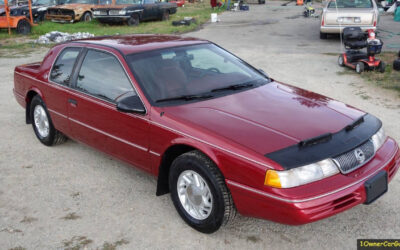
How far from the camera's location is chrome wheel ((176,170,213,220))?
3.52 m

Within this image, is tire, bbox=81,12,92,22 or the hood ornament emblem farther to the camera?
tire, bbox=81,12,92,22

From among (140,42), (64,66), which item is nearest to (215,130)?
(140,42)

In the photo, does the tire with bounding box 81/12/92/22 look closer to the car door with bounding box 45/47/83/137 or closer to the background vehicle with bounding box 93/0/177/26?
the background vehicle with bounding box 93/0/177/26

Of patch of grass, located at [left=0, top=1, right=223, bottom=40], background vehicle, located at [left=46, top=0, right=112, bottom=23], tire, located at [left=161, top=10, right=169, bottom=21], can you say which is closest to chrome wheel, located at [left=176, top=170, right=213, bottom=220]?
patch of grass, located at [left=0, top=1, right=223, bottom=40]

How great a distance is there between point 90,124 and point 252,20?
19.4 m

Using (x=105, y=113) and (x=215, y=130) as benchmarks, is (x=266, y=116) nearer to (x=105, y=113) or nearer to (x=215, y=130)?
(x=215, y=130)

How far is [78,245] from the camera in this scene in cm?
348

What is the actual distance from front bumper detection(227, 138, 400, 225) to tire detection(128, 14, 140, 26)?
17.9 m

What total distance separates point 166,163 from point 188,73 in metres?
0.98

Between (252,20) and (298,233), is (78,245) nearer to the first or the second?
(298,233)

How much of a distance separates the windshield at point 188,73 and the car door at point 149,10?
16810 millimetres

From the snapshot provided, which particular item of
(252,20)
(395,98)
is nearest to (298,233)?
(395,98)

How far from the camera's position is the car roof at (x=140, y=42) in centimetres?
447

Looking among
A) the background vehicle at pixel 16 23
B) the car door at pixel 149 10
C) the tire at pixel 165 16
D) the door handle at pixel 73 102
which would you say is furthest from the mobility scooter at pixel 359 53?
the tire at pixel 165 16
